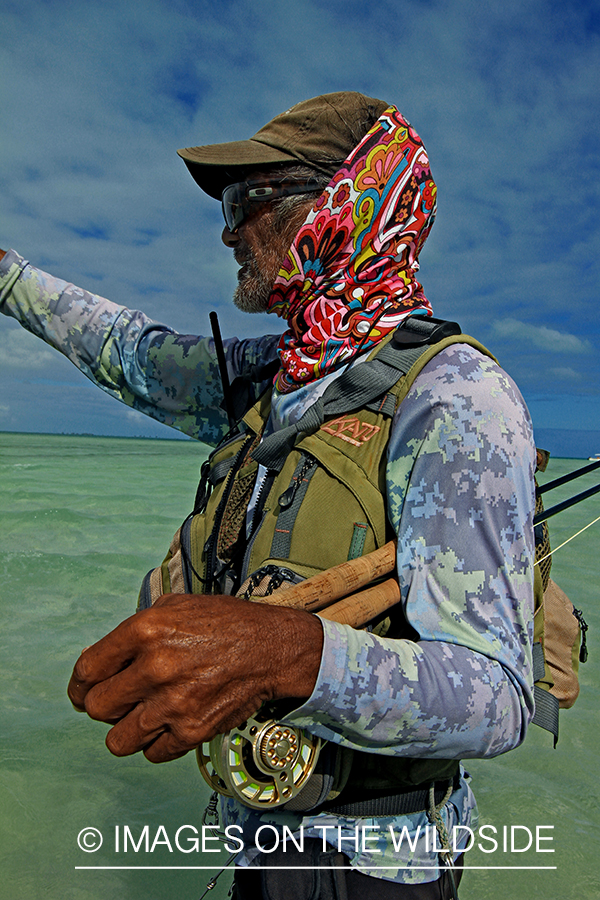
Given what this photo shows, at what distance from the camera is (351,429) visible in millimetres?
1637

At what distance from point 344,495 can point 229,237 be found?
114cm

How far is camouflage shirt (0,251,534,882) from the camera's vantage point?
47.7 inches

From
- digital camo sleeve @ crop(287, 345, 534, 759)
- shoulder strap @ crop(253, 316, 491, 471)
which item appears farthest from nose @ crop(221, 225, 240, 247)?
digital camo sleeve @ crop(287, 345, 534, 759)

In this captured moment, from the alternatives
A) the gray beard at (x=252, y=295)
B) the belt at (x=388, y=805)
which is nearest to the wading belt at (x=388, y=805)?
the belt at (x=388, y=805)

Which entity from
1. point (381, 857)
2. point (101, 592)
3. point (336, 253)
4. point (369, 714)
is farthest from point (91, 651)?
point (101, 592)

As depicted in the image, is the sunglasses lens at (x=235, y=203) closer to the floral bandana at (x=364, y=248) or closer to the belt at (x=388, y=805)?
the floral bandana at (x=364, y=248)

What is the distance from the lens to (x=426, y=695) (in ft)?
3.96

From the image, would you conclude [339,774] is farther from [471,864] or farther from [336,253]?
[471,864]

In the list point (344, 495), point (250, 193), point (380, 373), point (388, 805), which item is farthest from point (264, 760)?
point (250, 193)

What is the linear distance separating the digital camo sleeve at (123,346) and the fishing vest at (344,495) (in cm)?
95

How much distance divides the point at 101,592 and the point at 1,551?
215 centimetres

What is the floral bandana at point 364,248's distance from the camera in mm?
1890

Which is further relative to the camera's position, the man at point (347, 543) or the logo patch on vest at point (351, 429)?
the logo patch on vest at point (351, 429)

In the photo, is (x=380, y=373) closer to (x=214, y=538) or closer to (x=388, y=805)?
(x=214, y=538)
